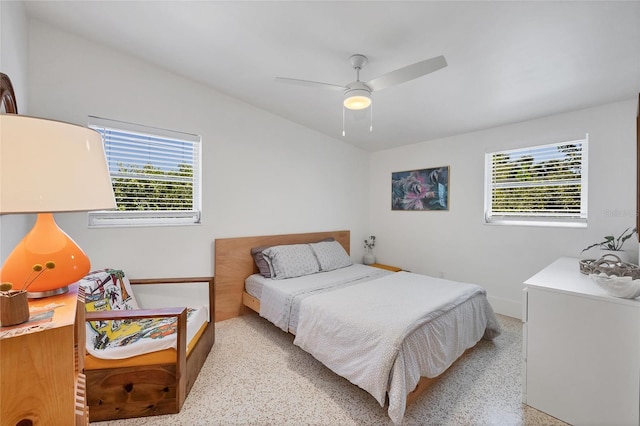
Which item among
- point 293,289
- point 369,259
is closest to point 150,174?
point 293,289

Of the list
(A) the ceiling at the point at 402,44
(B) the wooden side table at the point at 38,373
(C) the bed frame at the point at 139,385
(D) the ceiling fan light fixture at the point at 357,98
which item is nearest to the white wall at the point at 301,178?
(A) the ceiling at the point at 402,44

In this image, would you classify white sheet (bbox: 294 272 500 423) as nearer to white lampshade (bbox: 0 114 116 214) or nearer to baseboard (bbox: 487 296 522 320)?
baseboard (bbox: 487 296 522 320)

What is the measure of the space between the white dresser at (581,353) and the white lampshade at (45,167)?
99.1 inches

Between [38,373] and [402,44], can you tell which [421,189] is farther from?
[38,373]

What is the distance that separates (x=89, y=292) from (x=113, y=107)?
5.58 feet

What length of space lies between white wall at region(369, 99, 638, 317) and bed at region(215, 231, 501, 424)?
3.47ft

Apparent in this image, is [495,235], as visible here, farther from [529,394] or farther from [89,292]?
[89,292]

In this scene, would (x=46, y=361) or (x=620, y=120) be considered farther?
(x=620, y=120)

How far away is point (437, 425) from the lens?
5.48 feet

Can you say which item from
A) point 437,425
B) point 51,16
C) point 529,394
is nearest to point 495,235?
point 529,394

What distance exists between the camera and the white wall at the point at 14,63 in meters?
1.61

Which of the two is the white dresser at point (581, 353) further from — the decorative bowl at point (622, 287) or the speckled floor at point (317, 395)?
the speckled floor at point (317, 395)

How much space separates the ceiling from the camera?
1701 millimetres

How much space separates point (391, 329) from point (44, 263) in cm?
175
